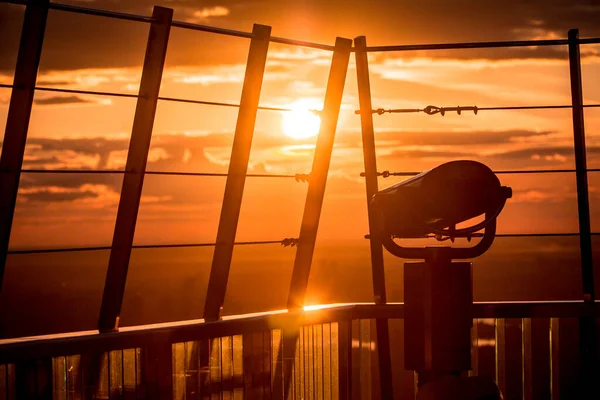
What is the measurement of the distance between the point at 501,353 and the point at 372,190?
893 millimetres

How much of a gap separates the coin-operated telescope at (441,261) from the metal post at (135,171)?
3.13 feet

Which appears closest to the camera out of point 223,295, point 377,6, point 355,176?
point 223,295

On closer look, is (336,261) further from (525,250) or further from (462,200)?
(462,200)

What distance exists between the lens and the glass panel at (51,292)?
2.73 meters

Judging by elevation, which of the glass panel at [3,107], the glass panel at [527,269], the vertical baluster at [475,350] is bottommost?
the vertical baluster at [475,350]

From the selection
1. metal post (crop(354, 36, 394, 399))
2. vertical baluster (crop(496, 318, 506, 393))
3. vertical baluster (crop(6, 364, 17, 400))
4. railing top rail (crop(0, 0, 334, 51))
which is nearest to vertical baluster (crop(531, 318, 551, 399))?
vertical baluster (crop(496, 318, 506, 393))

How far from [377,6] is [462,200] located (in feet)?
6.99

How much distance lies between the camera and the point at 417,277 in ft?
8.69

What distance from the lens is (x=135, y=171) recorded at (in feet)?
10.1

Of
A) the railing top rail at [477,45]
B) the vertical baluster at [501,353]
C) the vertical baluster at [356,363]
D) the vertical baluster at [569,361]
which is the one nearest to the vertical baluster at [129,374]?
the vertical baluster at [356,363]

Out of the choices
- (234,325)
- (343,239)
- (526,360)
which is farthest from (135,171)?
(526,360)

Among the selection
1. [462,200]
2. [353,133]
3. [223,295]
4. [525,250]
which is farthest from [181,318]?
[525,250]

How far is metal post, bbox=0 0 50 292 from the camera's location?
9.14 feet

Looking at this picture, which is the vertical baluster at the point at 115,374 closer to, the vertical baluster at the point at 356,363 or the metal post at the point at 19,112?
the metal post at the point at 19,112
